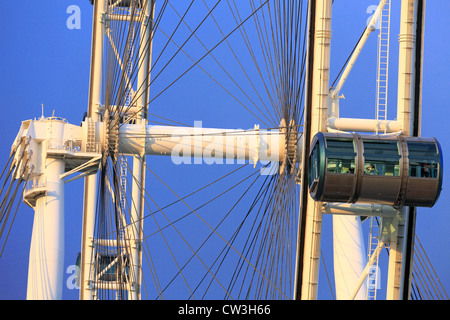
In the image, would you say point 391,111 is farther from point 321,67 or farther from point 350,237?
point 321,67

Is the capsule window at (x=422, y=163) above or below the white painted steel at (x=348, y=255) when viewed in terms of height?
above

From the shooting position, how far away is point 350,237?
46094 mm

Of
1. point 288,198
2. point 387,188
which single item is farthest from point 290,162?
point 387,188

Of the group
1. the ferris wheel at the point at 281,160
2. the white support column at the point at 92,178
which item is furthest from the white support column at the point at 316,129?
the white support column at the point at 92,178

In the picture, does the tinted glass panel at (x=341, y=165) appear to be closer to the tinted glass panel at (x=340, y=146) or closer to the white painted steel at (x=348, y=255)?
the tinted glass panel at (x=340, y=146)

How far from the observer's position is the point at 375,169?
36.0 metres

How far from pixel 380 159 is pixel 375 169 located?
363 mm

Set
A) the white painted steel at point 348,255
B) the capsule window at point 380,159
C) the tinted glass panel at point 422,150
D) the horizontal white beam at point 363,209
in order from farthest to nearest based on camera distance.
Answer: the white painted steel at point 348,255 → the horizontal white beam at point 363,209 → the tinted glass panel at point 422,150 → the capsule window at point 380,159

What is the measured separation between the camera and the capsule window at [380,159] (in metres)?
36.0

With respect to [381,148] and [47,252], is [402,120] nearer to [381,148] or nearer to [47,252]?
[381,148]

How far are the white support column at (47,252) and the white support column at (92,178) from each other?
769 cm
